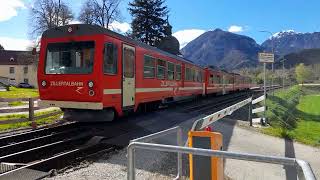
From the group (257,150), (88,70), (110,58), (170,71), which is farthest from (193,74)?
(257,150)

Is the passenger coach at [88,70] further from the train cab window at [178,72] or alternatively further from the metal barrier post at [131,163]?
the metal barrier post at [131,163]

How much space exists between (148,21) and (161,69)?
51.0 metres

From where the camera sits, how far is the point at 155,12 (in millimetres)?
70438

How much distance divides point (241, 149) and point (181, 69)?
12862mm

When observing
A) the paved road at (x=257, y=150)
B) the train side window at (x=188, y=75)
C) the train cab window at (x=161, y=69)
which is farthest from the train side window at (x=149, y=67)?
the train side window at (x=188, y=75)

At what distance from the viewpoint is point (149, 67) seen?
17375 mm

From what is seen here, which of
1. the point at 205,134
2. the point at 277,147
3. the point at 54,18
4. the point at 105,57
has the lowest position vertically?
the point at 277,147

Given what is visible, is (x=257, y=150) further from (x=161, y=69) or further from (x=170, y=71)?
(x=170, y=71)

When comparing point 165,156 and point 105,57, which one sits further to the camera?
point 105,57

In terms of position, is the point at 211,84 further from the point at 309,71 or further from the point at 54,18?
the point at 309,71

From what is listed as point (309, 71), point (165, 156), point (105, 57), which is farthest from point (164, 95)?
point (309, 71)

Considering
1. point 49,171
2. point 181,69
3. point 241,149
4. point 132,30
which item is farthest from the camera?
point 132,30

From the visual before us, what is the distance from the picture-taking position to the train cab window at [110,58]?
43.2 feet

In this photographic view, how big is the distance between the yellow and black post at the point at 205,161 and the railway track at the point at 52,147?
3.02m
